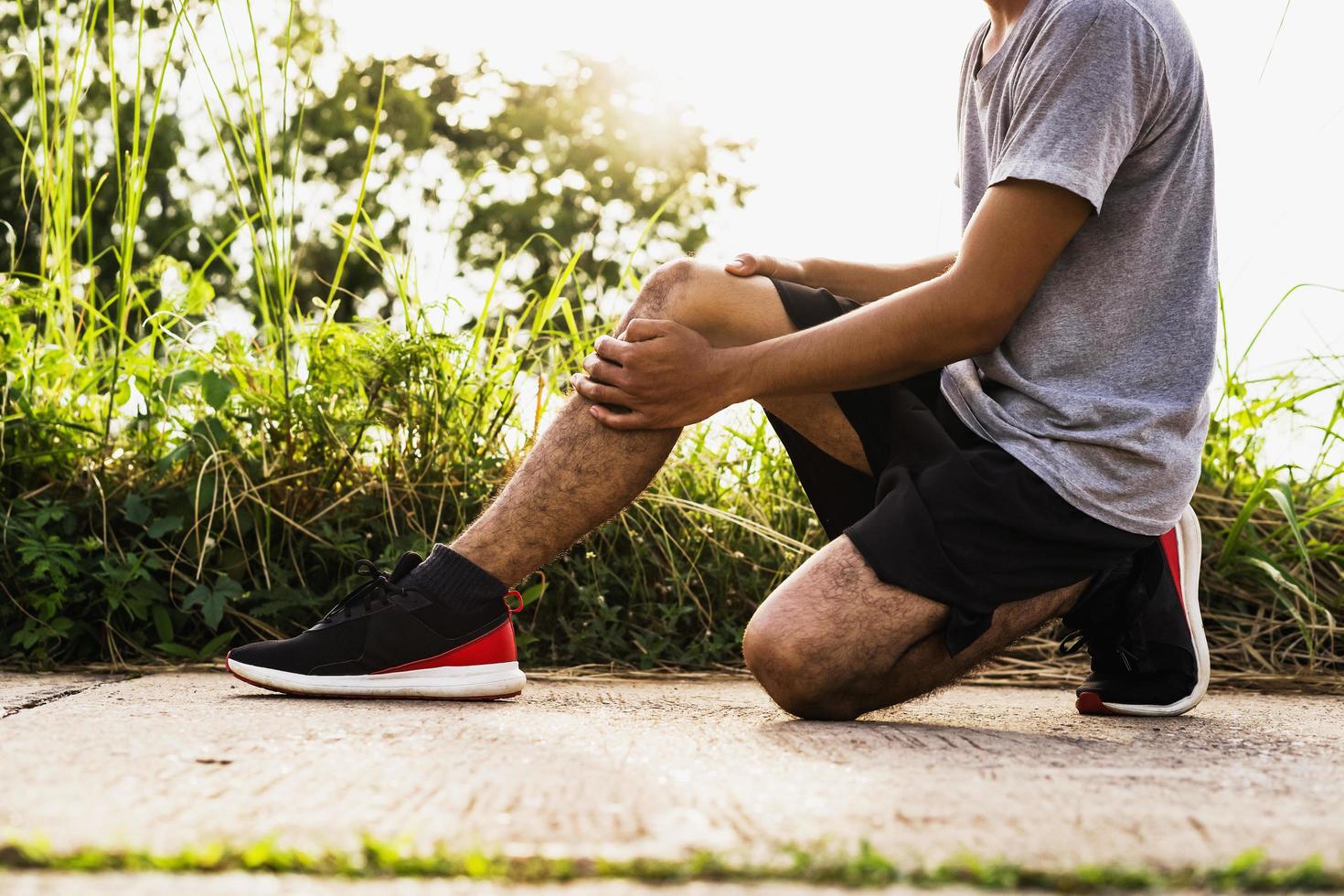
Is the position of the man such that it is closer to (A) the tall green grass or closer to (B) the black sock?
(B) the black sock

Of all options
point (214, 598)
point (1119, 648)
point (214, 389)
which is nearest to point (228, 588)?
point (214, 598)

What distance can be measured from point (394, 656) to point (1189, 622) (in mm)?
1204

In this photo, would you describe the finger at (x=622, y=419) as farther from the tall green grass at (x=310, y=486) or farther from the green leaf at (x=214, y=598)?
the green leaf at (x=214, y=598)

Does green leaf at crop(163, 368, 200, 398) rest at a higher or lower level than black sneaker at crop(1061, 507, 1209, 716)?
higher

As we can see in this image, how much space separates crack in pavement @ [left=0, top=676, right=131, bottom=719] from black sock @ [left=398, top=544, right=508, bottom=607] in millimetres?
503

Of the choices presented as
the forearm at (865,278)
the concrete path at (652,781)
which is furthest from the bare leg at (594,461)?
the forearm at (865,278)

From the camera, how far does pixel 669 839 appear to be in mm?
840

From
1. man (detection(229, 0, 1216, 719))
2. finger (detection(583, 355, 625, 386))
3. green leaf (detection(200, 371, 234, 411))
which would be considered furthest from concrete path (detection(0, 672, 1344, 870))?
green leaf (detection(200, 371, 234, 411))

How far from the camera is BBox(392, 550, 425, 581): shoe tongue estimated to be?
1.76 m

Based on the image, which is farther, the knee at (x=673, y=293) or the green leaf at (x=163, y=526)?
the green leaf at (x=163, y=526)

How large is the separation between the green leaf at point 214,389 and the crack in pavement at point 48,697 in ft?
2.20

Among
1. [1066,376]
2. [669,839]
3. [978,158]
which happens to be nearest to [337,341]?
[978,158]

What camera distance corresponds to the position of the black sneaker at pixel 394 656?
5.44 ft

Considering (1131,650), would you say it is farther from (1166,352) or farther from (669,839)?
(669,839)
